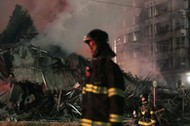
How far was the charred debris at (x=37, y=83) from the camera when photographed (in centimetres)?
1390

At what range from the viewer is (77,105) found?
47.7 feet

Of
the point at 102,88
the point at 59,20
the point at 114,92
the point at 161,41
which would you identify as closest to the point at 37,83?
the point at 59,20

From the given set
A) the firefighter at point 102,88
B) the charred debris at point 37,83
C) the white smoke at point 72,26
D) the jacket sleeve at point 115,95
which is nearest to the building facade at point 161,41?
the white smoke at point 72,26

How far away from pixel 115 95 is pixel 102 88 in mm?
195

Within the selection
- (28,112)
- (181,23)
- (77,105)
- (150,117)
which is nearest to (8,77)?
(28,112)

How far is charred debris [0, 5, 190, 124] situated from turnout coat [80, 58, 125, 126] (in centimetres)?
927

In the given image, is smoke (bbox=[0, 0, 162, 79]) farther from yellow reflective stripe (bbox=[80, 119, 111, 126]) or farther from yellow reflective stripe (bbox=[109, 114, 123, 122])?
yellow reflective stripe (bbox=[109, 114, 123, 122])

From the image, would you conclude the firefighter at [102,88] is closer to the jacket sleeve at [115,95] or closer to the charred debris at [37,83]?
the jacket sleeve at [115,95]

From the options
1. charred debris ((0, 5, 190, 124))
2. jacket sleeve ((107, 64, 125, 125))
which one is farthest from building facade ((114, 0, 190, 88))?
jacket sleeve ((107, 64, 125, 125))

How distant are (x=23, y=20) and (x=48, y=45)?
6.90 ft

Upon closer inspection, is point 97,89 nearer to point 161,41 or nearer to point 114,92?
point 114,92

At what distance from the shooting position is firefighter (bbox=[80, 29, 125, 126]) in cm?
323

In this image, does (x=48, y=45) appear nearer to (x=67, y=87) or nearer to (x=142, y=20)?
(x=67, y=87)

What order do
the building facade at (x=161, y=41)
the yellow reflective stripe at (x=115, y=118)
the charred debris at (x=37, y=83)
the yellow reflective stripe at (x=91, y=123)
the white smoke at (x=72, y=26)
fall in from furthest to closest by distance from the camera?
the building facade at (x=161, y=41) < the white smoke at (x=72, y=26) < the charred debris at (x=37, y=83) < the yellow reflective stripe at (x=91, y=123) < the yellow reflective stripe at (x=115, y=118)
